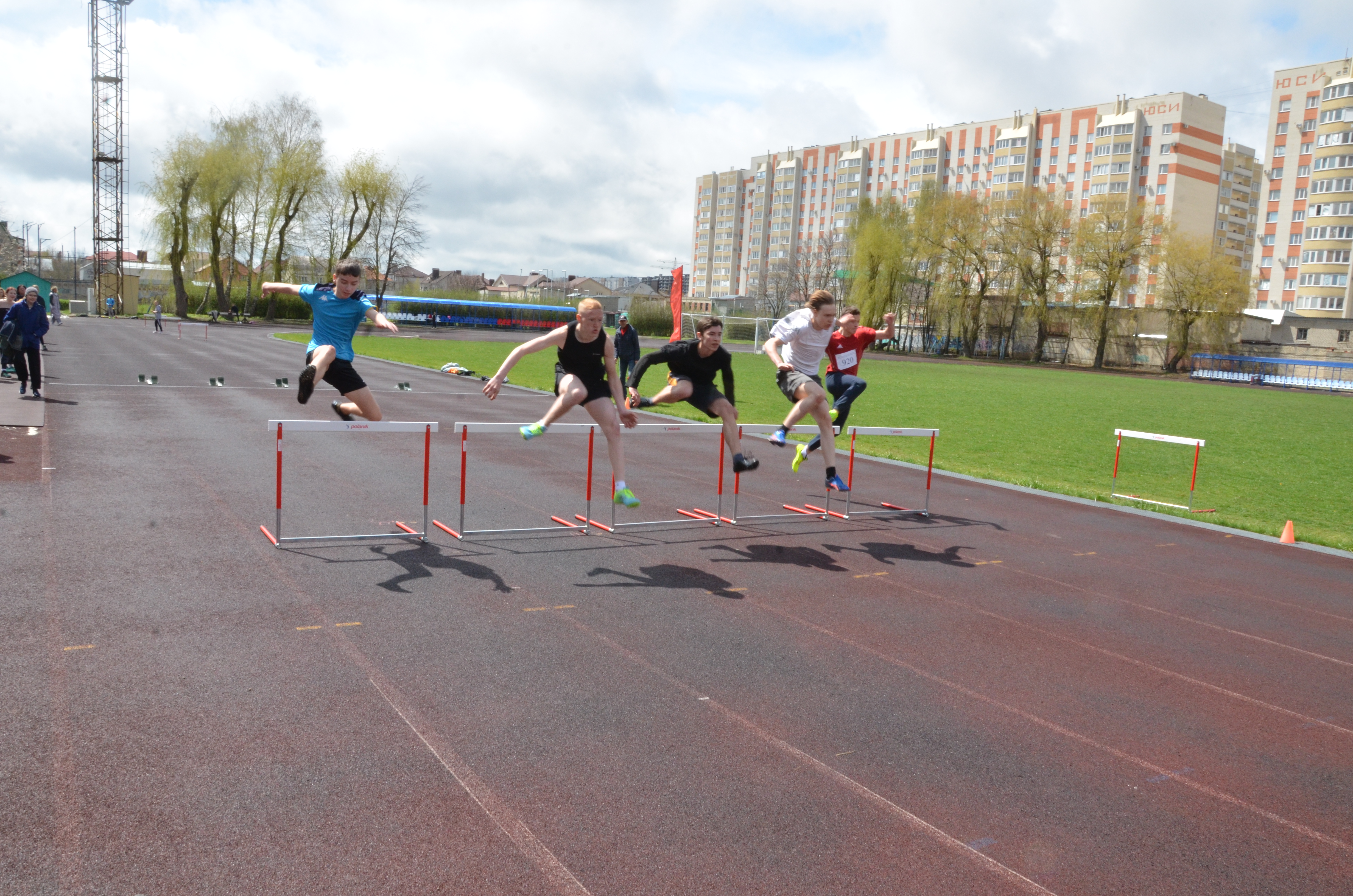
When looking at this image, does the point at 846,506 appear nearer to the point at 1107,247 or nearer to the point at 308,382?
the point at 308,382

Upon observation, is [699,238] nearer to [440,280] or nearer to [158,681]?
[440,280]

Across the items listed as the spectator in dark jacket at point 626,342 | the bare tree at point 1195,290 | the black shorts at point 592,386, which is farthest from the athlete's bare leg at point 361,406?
the bare tree at point 1195,290

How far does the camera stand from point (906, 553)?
30.0 feet

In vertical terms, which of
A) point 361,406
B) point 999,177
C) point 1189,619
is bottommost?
point 1189,619

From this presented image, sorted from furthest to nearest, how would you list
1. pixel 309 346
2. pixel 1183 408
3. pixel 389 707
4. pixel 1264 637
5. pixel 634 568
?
1. pixel 1183 408
2. pixel 309 346
3. pixel 634 568
4. pixel 1264 637
5. pixel 389 707

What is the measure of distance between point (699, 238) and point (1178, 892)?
508 ft

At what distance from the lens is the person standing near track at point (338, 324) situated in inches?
309

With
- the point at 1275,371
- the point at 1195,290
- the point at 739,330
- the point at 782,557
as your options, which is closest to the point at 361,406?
the point at 782,557

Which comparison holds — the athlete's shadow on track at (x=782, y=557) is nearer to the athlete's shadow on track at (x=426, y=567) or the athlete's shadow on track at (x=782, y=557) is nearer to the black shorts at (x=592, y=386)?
the black shorts at (x=592, y=386)

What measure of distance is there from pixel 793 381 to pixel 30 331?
576 inches

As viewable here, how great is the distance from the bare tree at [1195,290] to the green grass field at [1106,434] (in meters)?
20.9

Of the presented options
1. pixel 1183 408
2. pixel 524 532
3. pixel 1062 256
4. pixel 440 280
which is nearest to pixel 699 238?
pixel 440 280

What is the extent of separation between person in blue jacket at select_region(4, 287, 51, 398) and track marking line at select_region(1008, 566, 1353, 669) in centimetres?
1647

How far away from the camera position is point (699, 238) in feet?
506
